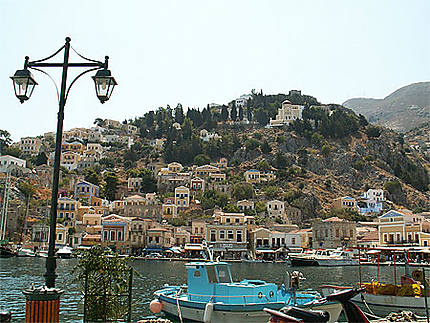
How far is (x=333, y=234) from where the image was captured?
228 ft

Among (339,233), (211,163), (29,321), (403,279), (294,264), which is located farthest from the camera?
(211,163)

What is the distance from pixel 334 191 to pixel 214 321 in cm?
8813

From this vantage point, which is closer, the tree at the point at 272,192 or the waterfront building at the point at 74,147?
the tree at the point at 272,192

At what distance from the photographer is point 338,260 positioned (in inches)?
2237

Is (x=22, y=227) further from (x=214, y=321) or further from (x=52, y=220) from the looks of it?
(x=52, y=220)

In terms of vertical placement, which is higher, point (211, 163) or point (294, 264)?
point (211, 163)

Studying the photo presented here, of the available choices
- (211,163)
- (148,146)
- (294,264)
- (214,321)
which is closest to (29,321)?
(214,321)

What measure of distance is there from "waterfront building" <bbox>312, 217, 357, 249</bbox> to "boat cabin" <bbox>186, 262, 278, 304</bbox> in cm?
5517

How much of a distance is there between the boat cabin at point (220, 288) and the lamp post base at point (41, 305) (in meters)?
9.99

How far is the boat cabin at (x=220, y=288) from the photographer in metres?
15.9

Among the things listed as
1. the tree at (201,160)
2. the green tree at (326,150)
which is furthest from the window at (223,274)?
the green tree at (326,150)

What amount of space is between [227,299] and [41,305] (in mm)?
10205

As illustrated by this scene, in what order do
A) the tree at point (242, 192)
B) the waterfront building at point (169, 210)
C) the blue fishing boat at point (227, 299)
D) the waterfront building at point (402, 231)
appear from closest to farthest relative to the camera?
the blue fishing boat at point (227, 299) → the waterfront building at point (402, 231) → the waterfront building at point (169, 210) → the tree at point (242, 192)

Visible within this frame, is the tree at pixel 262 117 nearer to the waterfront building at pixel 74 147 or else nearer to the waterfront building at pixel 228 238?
the waterfront building at pixel 74 147
